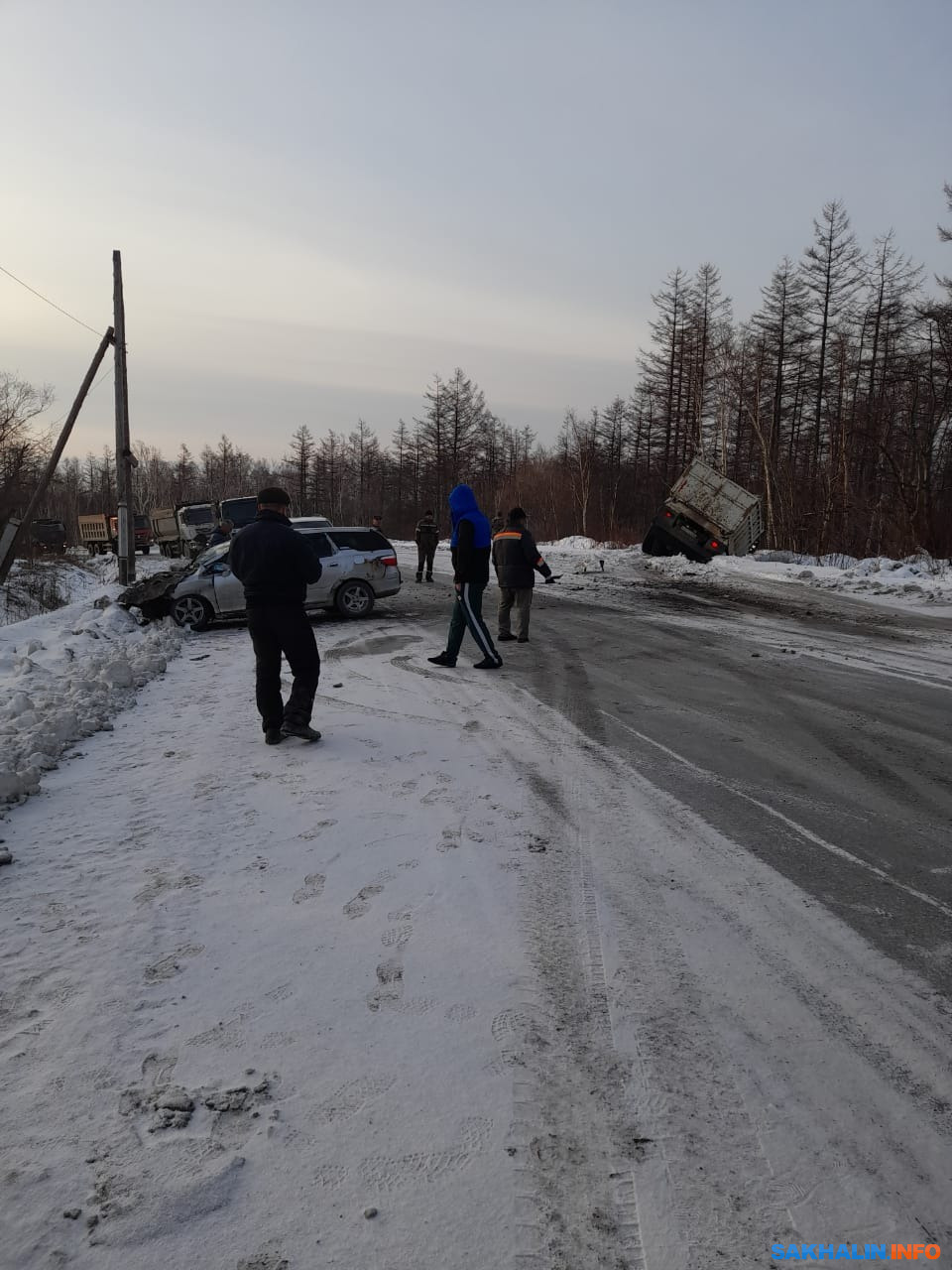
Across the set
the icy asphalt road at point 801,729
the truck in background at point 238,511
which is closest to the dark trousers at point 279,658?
the icy asphalt road at point 801,729

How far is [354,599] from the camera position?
571 inches

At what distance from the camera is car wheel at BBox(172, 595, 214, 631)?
13.7 meters

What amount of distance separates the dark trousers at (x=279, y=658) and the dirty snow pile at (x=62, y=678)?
5.38ft

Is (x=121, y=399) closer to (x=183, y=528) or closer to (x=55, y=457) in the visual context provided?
(x=55, y=457)

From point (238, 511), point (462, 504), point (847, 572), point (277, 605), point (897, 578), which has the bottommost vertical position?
point (277, 605)

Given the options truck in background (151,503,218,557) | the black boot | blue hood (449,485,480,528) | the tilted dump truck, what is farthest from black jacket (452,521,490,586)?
truck in background (151,503,218,557)

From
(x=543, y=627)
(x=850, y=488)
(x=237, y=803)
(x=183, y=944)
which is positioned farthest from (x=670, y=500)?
(x=183, y=944)

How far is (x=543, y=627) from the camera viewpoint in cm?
1285

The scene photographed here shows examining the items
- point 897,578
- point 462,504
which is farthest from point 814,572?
point 462,504

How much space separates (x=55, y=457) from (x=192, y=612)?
854cm

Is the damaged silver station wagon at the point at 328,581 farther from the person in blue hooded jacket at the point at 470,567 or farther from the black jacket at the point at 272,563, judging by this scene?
the black jacket at the point at 272,563

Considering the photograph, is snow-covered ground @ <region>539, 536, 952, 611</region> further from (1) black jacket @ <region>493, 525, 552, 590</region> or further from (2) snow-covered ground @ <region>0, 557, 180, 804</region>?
(2) snow-covered ground @ <region>0, 557, 180, 804</region>

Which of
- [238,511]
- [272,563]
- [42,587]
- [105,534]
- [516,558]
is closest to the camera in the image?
[272,563]

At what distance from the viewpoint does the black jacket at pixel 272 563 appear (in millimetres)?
6395
